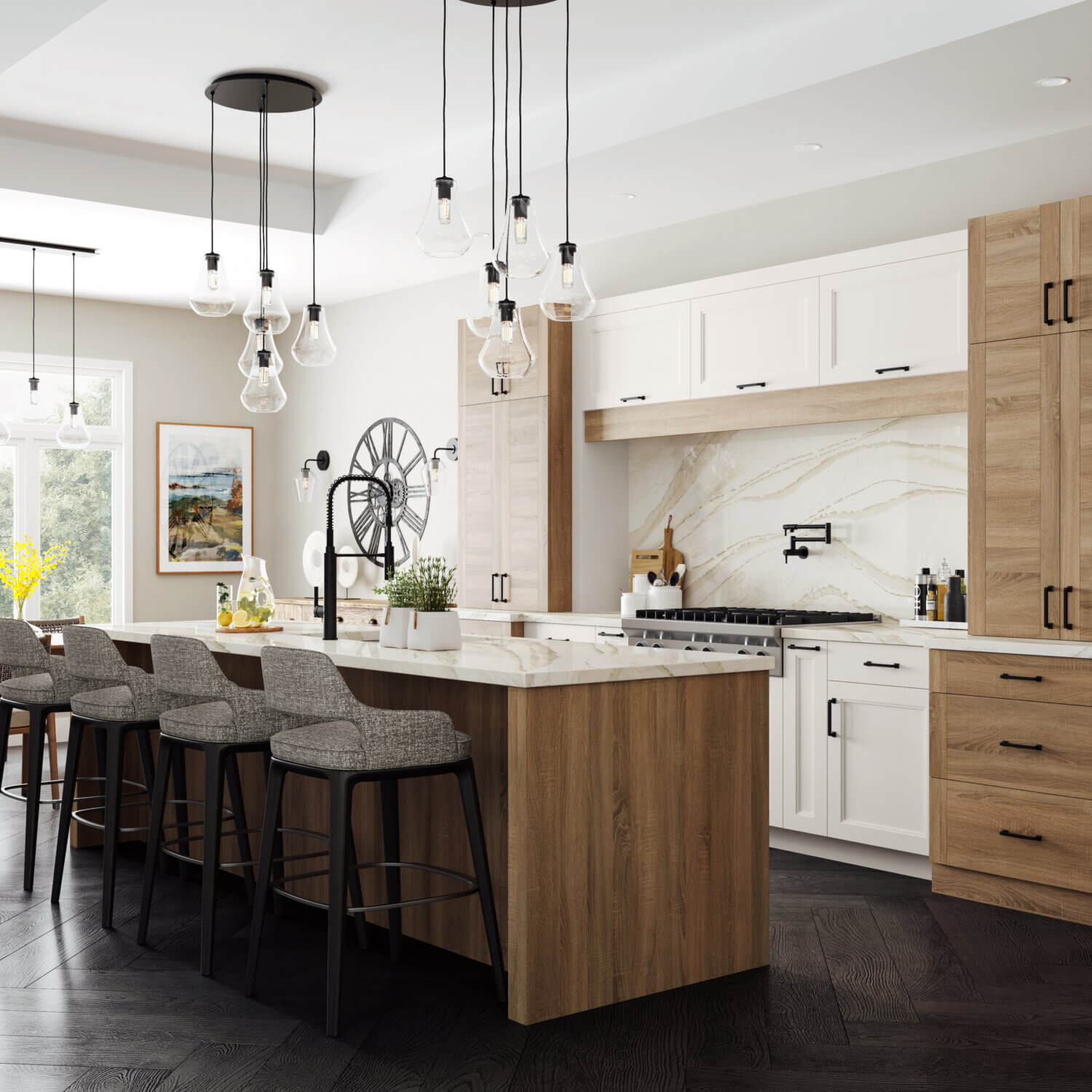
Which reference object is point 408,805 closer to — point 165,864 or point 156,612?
point 165,864

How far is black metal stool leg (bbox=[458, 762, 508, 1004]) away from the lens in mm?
3074

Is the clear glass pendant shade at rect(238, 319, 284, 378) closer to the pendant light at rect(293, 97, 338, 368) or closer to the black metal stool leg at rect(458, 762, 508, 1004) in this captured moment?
the pendant light at rect(293, 97, 338, 368)

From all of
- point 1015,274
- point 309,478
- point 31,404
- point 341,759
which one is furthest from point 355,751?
point 31,404

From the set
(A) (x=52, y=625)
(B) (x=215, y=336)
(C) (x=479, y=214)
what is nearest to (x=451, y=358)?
(C) (x=479, y=214)

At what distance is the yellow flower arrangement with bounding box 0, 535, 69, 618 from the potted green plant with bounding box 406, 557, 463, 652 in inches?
156

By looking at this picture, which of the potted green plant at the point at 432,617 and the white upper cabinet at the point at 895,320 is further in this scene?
the white upper cabinet at the point at 895,320

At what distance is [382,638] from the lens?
145 inches

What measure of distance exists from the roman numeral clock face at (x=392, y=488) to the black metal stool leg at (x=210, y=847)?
3.67 m

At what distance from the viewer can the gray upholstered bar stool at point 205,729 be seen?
3459 millimetres

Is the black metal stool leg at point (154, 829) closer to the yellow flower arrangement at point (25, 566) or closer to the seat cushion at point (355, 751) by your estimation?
the seat cushion at point (355, 751)

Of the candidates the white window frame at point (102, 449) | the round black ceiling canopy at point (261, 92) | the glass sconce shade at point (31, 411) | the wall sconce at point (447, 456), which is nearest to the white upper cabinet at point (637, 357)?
the wall sconce at point (447, 456)

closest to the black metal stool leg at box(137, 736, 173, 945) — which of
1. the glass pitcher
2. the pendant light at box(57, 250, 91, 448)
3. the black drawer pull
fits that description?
the glass pitcher

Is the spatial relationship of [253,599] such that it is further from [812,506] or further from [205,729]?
[812,506]

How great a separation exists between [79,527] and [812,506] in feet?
15.8
